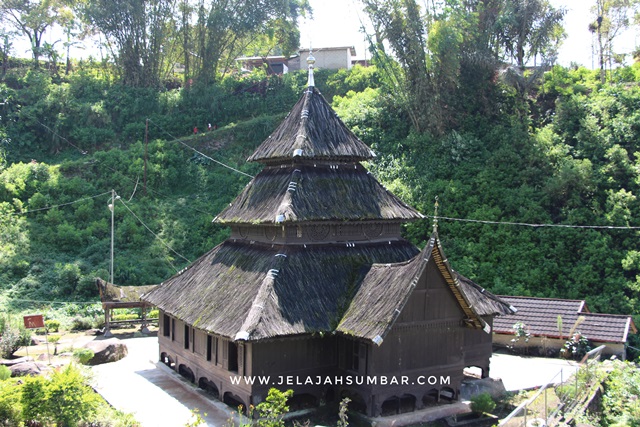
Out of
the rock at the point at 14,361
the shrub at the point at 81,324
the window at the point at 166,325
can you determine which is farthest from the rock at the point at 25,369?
the shrub at the point at 81,324

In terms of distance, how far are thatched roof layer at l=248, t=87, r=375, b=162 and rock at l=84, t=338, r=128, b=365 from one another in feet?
26.3

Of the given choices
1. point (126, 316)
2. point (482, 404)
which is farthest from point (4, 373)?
point (482, 404)

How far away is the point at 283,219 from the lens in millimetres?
15219

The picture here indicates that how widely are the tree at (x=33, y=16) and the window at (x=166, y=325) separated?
1433 inches

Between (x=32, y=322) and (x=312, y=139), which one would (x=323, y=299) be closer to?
(x=312, y=139)

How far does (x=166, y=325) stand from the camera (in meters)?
19.2

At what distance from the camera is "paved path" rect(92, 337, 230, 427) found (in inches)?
575

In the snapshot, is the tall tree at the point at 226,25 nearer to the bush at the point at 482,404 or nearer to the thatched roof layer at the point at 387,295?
the thatched roof layer at the point at 387,295

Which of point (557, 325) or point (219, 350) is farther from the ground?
point (219, 350)

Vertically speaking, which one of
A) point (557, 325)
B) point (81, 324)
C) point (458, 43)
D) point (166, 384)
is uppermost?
point (458, 43)

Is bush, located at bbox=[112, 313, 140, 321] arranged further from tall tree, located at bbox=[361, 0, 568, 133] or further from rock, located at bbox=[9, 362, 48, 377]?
tall tree, located at bbox=[361, 0, 568, 133]

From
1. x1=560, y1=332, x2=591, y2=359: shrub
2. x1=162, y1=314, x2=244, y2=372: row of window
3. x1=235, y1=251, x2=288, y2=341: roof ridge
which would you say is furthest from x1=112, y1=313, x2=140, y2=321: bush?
x1=560, y1=332, x2=591, y2=359: shrub

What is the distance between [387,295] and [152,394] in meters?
7.05

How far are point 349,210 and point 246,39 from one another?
35193mm
